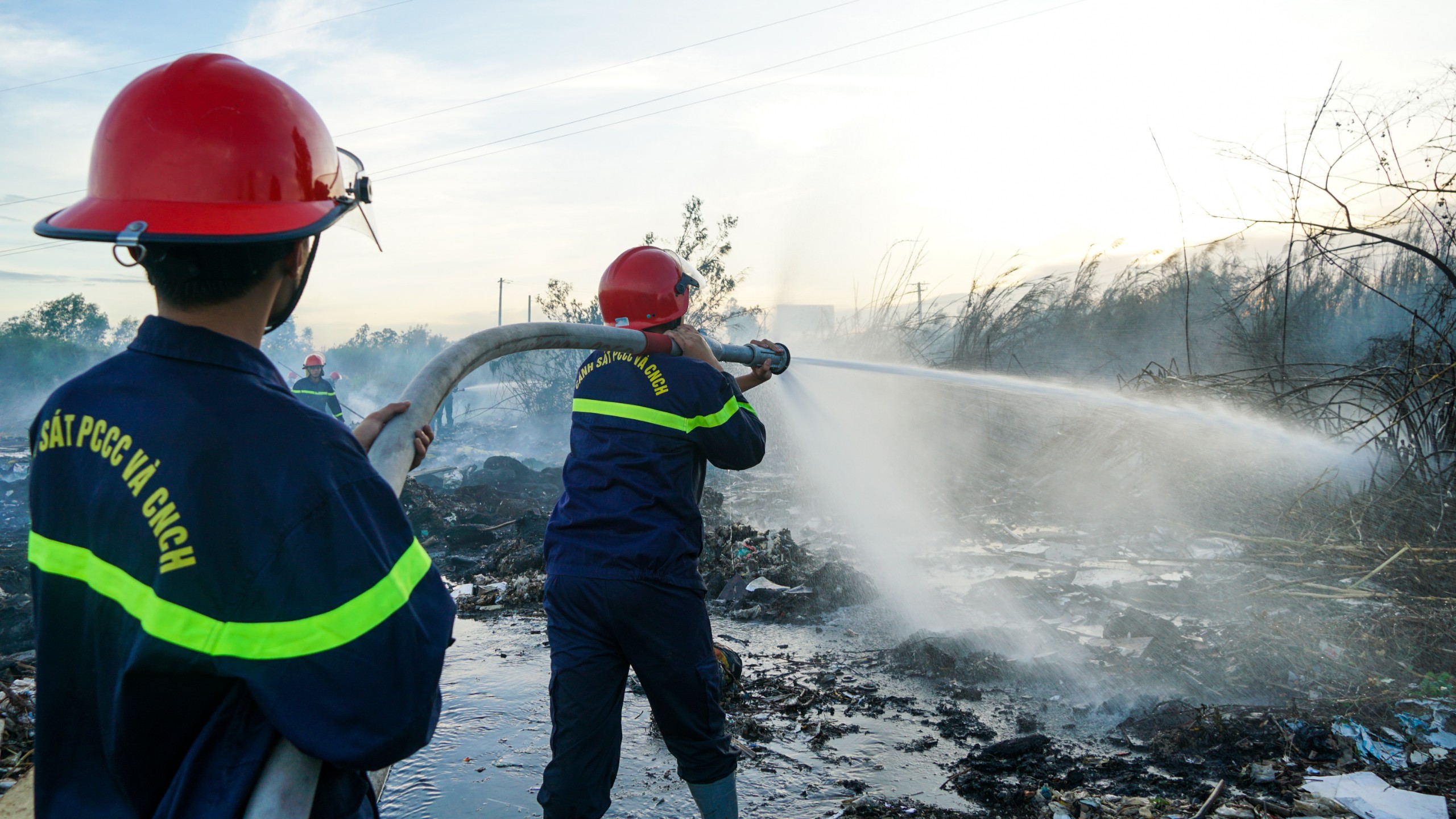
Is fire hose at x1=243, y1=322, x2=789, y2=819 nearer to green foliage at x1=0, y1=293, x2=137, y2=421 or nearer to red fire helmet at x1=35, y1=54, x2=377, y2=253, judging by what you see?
red fire helmet at x1=35, y1=54, x2=377, y2=253

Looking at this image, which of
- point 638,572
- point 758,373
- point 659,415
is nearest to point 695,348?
point 659,415

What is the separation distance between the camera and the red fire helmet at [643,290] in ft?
10.2

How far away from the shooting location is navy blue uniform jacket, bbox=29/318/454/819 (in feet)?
3.06

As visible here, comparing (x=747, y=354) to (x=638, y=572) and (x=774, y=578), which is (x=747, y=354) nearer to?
(x=638, y=572)

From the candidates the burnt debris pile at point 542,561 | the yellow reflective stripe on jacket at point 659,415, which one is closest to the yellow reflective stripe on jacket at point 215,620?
the yellow reflective stripe on jacket at point 659,415

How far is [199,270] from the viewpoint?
109 cm

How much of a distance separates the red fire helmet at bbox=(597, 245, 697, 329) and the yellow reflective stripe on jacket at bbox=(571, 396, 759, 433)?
41 cm

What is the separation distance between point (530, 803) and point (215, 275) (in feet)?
9.45

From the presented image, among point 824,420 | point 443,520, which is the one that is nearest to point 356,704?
point 443,520

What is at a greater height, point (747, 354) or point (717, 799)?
point (747, 354)

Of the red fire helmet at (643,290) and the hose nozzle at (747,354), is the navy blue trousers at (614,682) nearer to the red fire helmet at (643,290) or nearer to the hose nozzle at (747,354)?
the hose nozzle at (747,354)

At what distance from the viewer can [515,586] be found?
6637mm

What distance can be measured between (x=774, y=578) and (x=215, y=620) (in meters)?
6.02

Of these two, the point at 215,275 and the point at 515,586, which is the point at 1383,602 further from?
the point at 215,275
